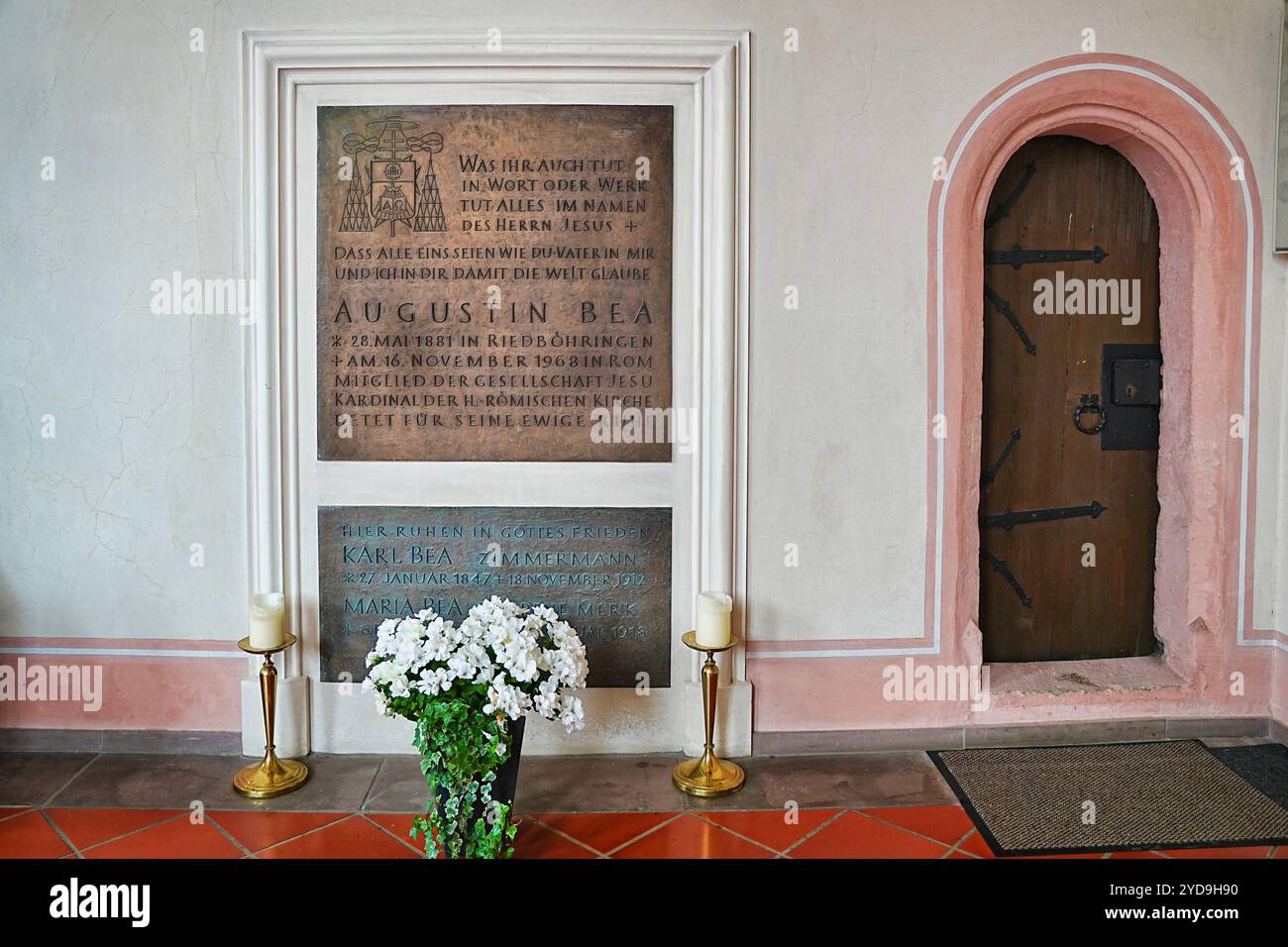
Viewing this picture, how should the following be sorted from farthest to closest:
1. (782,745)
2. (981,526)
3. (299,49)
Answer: (981,526)
(782,745)
(299,49)

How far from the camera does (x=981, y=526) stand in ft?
12.5

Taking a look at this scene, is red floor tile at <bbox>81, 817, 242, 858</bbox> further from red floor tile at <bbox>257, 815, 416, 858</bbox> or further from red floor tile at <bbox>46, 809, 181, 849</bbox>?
red floor tile at <bbox>257, 815, 416, 858</bbox>

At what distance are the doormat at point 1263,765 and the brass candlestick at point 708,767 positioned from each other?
5.60 ft

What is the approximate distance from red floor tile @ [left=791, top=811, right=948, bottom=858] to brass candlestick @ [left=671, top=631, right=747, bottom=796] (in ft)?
1.25

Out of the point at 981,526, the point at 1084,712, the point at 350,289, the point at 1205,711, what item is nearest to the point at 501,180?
the point at 350,289

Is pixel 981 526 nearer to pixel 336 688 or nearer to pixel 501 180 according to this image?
pixel 501 180

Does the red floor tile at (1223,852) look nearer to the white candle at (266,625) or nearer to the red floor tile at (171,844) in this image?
the red floor tile at (171,844)

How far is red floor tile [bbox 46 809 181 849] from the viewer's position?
3.01 m

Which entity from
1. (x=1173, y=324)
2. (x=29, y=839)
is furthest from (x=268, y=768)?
(x=1173, y=324)

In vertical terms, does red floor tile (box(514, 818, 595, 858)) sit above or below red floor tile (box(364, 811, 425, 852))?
below

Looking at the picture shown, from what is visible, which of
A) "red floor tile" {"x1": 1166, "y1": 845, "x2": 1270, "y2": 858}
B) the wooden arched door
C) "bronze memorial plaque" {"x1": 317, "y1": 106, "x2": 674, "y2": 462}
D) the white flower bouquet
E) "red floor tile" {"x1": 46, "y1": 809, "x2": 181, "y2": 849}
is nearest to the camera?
the white flower bouquet

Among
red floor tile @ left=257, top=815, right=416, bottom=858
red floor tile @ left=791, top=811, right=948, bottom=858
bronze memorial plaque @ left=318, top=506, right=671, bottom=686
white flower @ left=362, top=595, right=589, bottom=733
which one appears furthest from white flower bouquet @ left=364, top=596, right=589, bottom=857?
red floor tile @ left=791, top=811, right=948, bottom=858

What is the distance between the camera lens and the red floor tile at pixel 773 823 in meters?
3.01

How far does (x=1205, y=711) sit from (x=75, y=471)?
418 cm
